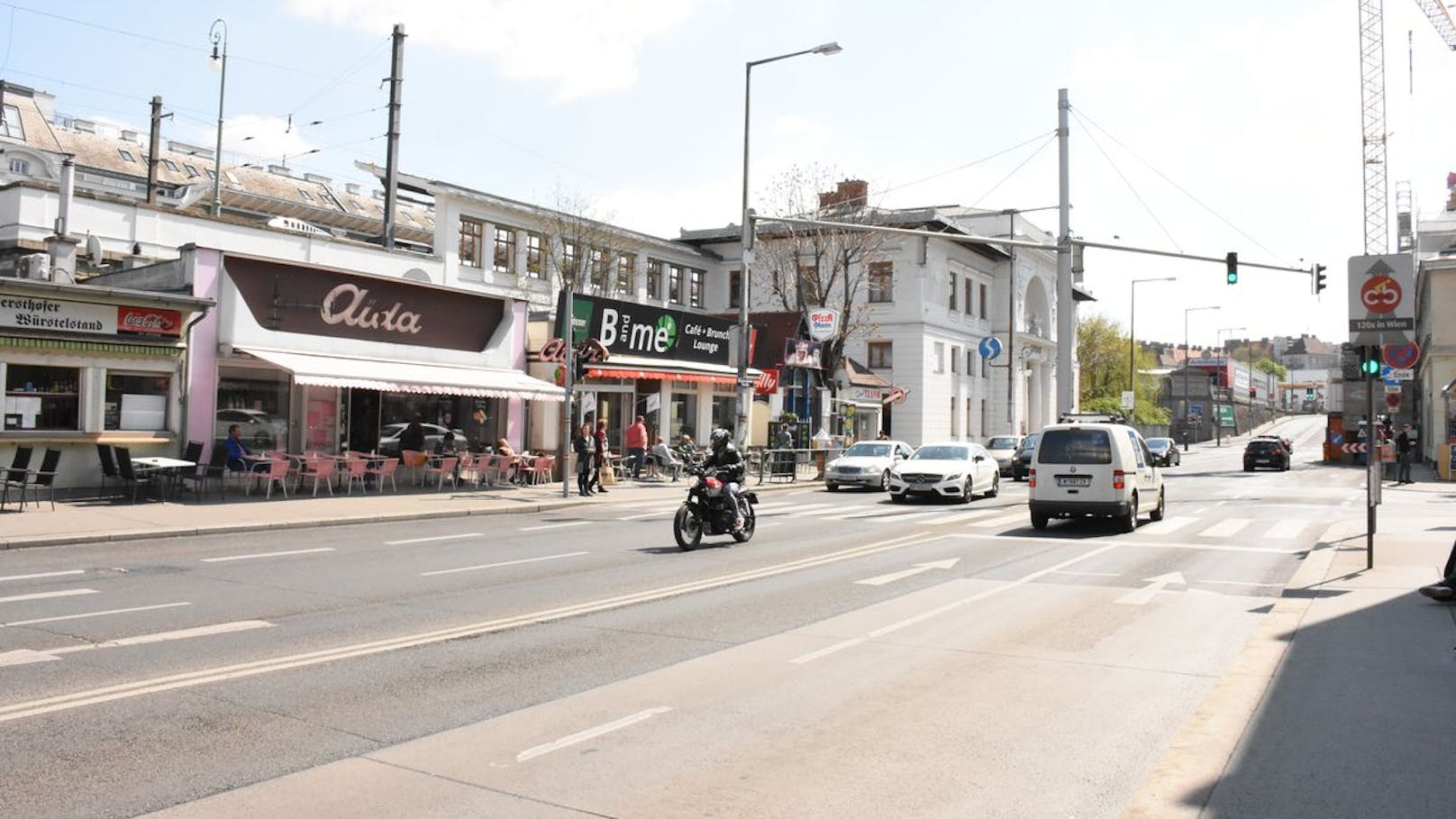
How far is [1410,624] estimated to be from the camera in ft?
30.2

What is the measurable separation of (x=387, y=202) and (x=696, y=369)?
11409 millimetres

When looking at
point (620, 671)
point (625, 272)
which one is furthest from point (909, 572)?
point (625, 272)

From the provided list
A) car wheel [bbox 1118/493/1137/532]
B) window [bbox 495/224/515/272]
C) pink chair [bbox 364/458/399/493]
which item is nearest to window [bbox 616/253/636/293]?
A: window [bbox 495/224/515/272]

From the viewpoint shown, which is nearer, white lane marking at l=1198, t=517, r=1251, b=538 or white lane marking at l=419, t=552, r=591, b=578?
white lane marking at l=419, t=552, r=591, b=578

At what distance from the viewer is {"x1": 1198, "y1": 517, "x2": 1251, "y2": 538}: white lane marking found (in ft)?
59.9

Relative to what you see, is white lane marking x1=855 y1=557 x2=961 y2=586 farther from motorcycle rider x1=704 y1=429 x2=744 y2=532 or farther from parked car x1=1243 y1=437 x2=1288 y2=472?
parked car x1=1243 y1=437 x2=1288 y2=472

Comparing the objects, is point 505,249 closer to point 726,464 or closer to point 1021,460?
point 1021,460

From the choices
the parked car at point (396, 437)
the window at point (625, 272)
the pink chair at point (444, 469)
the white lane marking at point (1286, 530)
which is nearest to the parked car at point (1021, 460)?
the white lane marking at point (1286, 530)

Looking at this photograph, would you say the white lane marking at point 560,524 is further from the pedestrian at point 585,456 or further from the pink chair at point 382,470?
the pink chair at point 382,470

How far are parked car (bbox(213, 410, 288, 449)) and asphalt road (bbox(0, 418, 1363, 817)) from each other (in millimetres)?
7174

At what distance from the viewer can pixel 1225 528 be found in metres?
19.4

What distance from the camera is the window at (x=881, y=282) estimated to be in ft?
172

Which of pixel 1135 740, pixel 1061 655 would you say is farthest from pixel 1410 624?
pixel 1135 740

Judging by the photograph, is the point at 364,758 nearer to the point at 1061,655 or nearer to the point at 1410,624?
the point at 1061,655
